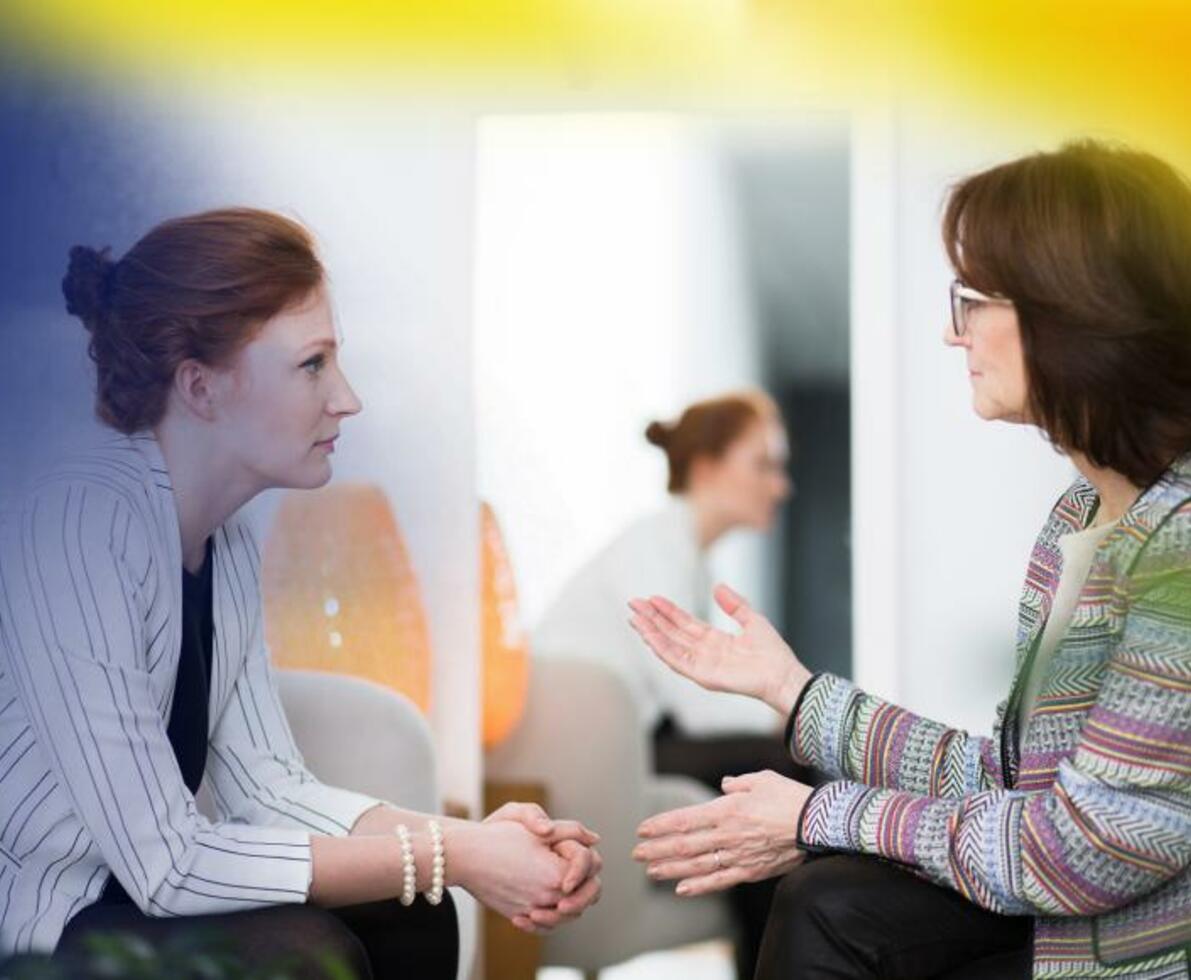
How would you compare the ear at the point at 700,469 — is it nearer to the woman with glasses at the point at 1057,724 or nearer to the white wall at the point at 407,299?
the white wall at the point at 407,299

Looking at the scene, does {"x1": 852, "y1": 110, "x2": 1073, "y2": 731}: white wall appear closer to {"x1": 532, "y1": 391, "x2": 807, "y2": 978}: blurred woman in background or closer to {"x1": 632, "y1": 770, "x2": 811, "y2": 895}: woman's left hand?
{"x1": 532, "y1": 391, "x2": 807, "y2": 978}: blurred woman in background

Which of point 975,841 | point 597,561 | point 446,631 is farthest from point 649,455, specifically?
point 975,841

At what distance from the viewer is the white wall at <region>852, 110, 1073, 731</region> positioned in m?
2.92

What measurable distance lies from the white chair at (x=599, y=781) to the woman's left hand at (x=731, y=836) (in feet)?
3.61

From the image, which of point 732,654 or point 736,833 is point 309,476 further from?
point 736,833

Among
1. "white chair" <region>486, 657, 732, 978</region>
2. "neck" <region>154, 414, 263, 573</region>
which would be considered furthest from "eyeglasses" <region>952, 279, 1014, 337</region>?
"white chair" <region>486, 657, 732, 978</region>

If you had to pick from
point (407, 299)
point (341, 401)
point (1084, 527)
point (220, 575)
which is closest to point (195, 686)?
point (220, 575)

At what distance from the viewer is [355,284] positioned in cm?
237

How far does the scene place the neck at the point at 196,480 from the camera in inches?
75.0

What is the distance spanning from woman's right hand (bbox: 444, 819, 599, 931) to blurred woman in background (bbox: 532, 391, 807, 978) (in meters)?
1.05

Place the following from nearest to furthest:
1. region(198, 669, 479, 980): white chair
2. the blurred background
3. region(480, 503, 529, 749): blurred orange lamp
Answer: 1. region(198, 669, 479, 980): white chair
2. the blurred background
3. region(480, 503, 529, 749): blurred orange lamp

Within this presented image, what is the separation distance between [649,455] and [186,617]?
1.24 metres

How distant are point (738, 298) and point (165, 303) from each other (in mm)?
1300
